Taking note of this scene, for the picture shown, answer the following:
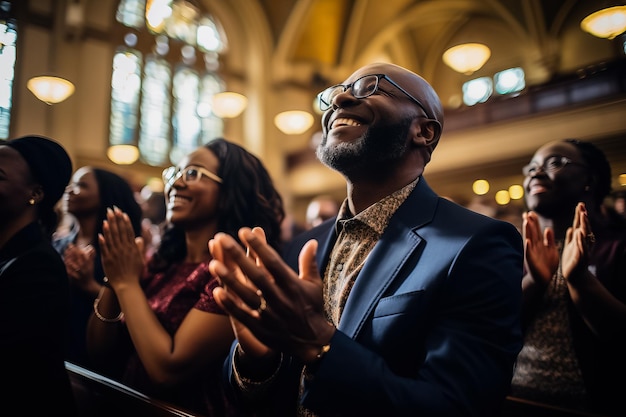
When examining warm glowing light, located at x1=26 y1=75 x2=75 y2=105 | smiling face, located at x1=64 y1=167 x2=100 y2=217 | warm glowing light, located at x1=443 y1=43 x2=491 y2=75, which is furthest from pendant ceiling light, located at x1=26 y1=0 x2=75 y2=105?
warm glowing light, located at x1=443 y1=43 x2=491 y2=75

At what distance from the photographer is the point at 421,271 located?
3.75 feet

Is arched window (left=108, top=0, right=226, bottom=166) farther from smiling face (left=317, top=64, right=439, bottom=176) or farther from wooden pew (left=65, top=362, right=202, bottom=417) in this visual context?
smiling face (left=317, top=64, right=439, bottom=176)

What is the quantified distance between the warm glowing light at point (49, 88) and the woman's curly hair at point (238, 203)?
0.78 m

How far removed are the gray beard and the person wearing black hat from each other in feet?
3.54

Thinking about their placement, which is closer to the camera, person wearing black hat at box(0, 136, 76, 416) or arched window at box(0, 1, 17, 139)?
person wearing black hat at box(0, 136, 76, 416)

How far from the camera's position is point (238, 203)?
1.98 metres

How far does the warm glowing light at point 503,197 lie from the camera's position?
339 cm

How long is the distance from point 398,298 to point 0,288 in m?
1.30

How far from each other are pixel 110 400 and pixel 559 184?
6.22 ft

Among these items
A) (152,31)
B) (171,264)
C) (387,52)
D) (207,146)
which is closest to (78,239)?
(171,264)

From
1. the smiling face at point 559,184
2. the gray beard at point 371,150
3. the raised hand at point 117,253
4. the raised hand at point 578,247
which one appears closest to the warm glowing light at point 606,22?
the smiling face at point 559,184

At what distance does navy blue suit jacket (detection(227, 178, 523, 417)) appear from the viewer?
3.08 ft

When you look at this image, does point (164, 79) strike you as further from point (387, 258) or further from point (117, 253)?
point (387, 258)

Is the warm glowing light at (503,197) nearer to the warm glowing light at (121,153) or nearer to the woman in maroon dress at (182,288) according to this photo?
the woman in maroon dress at (182,288)
